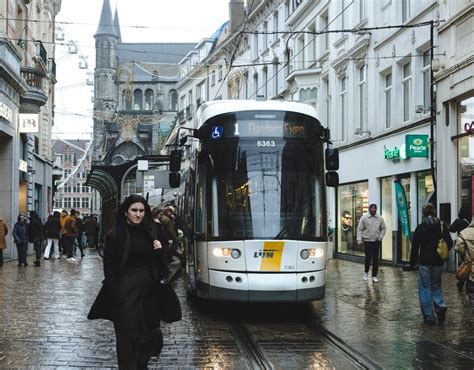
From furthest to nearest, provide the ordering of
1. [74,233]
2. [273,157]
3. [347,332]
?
[74,233]
[273,157]
[347,332]

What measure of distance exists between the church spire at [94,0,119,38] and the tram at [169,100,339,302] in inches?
4005

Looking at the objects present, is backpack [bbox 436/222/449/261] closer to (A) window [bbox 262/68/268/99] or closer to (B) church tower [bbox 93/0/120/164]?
(A) window [bbox 262/68/268/99]

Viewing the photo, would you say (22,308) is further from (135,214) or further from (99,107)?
(99,107)

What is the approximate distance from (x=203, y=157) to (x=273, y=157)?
109 cm

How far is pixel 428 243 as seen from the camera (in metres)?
10.8

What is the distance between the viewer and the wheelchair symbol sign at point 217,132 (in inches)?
454

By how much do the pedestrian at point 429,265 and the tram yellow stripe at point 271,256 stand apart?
1.86 meters

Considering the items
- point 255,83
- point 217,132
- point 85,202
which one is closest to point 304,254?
point 217,132

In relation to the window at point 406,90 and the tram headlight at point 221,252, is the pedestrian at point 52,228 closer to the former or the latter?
the window at point 406,90

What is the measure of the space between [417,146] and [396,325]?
428 inches

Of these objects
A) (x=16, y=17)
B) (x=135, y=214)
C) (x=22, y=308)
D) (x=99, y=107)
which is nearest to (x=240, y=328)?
(x=22, y=308)

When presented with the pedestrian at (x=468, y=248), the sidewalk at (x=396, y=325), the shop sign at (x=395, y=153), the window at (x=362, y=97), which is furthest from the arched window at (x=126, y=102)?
the pedestrian at (x=468, y=248)

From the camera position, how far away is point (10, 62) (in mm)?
24703

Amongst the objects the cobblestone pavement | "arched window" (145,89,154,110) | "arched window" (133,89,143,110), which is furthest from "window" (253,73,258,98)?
"arched window" (133,89,143,110)
